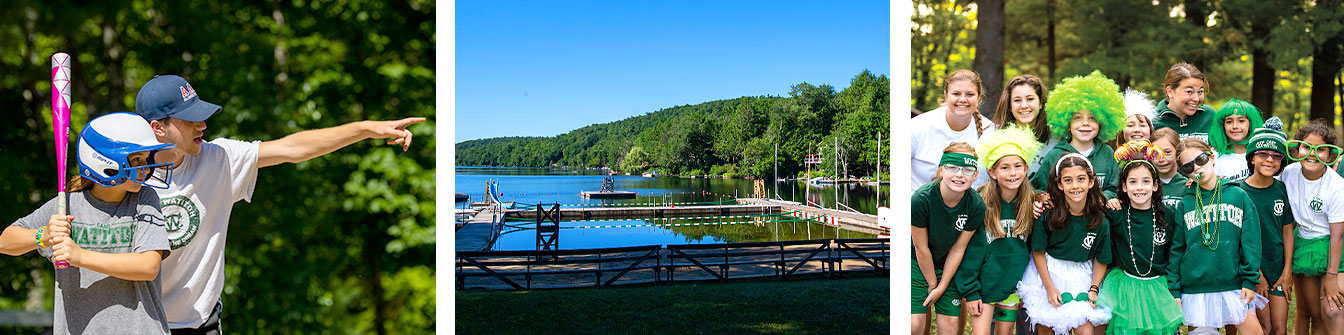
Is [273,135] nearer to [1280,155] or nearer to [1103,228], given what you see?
[1103,228]

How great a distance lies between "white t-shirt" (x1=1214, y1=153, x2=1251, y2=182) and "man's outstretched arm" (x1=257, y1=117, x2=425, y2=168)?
3574 millimetres

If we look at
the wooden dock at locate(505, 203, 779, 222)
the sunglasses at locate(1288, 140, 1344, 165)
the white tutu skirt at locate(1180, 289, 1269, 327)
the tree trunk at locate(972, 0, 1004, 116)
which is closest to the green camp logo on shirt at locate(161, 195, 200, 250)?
the tree trunk at locate(972, 0, 1004, 116)

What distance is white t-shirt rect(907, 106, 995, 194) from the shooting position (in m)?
3.14

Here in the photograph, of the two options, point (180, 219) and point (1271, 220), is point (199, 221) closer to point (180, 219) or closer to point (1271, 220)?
point (180, 219)

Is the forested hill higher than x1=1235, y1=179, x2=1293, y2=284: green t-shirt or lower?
higher

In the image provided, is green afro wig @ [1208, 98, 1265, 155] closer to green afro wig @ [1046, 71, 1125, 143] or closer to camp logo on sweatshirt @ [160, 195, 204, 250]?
green afro wig @ [1046, 71, 1125, 143]

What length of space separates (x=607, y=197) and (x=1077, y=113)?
8.20m

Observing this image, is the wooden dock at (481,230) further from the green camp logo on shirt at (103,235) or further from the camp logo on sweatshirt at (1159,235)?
the camp logo on sweatshirt at (1159,235)

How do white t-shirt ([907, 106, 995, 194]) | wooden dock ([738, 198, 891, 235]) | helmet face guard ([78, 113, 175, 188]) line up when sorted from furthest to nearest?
1. wooden dock ([738, 198, 891, 235])
2. white t-shirt ([907, 106, 995, 194])
3. helmet face guard ([78, 113, 175, 188])

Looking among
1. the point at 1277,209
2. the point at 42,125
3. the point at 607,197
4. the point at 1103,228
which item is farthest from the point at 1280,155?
the point at 607,197

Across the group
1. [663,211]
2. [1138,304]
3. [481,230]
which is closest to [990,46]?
[1138,304]

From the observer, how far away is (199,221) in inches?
A: 94.3

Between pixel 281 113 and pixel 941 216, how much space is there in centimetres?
288

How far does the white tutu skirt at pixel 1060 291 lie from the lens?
3080 millimetres
